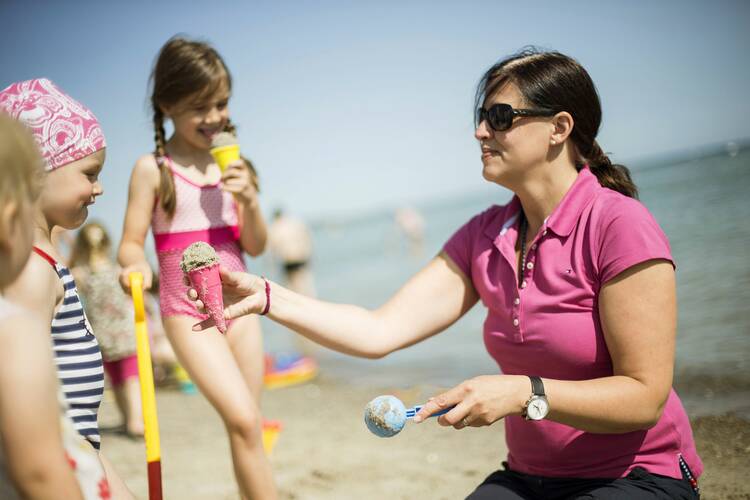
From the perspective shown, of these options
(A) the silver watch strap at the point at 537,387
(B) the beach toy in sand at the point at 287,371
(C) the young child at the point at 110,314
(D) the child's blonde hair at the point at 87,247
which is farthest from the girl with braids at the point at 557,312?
(B) the beach toy in sand at the point at 287,371

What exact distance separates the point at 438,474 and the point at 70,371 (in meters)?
2.83

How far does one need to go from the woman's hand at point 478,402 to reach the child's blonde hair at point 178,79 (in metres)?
1.98

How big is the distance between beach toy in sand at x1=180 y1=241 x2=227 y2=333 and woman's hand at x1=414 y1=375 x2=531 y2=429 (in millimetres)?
890

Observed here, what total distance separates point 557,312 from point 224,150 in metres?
1.89

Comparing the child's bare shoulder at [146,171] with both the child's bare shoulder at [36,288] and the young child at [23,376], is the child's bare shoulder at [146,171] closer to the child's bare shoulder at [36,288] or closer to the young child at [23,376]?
the child's bare shoulder at [36,288]

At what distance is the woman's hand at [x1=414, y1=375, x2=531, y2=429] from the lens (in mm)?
2023

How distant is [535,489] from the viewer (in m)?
2.53

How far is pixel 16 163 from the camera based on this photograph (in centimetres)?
155

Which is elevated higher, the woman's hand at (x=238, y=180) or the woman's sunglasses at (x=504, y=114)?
the woman's sunglasses at (x=504, y=114)

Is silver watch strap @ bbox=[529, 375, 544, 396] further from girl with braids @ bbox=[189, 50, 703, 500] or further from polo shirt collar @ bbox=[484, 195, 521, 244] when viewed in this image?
polo shirt collar @ bbox=[484, 195, 521, 244]

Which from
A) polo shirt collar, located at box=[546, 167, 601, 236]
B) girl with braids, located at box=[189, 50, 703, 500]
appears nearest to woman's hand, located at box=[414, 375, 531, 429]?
girl with braids, located at box=[189, 50, 703, 500]

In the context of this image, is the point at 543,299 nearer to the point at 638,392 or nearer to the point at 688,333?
the point at 638,392

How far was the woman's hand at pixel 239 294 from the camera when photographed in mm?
2566

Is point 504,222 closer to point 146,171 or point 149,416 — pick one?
point 149,416
